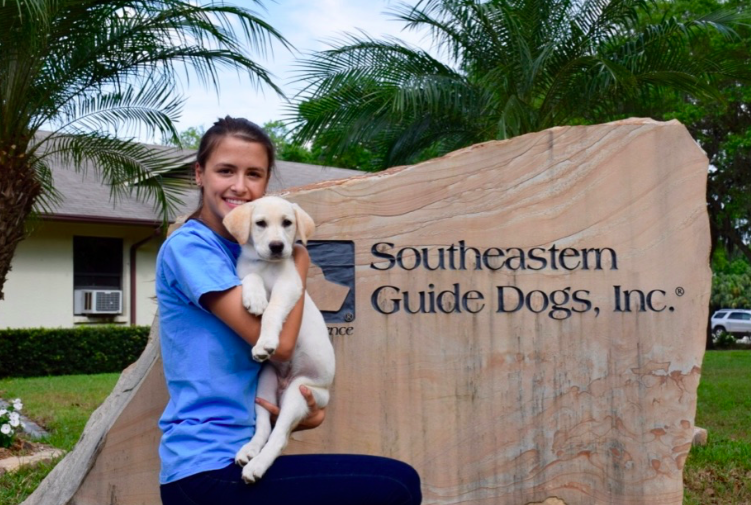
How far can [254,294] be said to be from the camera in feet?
7.56

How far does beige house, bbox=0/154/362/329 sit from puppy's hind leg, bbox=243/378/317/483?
1209cm

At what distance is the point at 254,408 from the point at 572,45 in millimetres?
7935

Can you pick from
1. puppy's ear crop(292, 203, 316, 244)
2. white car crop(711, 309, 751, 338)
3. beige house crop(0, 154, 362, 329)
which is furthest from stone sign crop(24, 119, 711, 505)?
white car crop(711, 309, 751, 338)

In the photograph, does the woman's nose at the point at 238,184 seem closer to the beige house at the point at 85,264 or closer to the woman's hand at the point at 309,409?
the woman's hand at the point at 309,409

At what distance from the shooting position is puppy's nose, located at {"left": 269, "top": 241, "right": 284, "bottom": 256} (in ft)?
8.05

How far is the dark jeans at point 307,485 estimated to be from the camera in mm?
2076

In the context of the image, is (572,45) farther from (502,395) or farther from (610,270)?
(502,395)

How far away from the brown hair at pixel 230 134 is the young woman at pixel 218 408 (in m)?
0.32

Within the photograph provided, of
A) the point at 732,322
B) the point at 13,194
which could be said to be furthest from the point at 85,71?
the point at 732,322

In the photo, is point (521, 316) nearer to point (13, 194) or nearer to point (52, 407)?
point (13, 194)

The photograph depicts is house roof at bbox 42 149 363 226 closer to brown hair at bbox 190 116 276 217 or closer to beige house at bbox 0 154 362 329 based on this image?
beige house at bbox 0 154 362 329

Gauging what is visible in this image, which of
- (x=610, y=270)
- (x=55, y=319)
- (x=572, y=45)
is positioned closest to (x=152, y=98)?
(x=572, y=45)

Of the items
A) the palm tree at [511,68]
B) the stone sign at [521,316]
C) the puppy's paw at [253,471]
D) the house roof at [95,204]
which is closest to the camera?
the puppy's paw at [253,471]

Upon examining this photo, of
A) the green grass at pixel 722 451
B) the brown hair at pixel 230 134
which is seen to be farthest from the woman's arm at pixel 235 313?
the green grass at pixel 722 451
